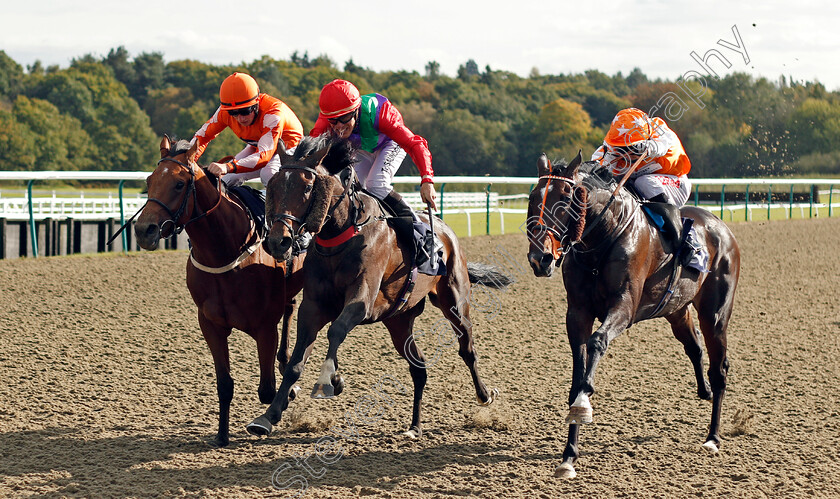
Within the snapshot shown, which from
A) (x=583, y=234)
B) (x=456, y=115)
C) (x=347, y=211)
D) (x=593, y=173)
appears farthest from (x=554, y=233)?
(x=456, y=115)

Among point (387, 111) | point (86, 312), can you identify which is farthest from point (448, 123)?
point (387, 111)

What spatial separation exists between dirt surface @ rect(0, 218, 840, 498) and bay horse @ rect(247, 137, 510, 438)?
0.44 m

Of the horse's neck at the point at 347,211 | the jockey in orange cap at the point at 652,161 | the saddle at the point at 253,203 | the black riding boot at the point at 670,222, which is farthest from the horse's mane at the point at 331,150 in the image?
the black riding boot at the point at 670,222

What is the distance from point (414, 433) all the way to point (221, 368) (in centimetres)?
111

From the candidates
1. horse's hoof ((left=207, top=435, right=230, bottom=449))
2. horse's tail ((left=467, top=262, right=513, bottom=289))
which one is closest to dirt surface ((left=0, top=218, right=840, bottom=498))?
horse's hoof ((left=207, top=435, right=230, bottom=449))

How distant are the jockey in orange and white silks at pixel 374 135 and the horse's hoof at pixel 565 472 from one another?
1.51 m

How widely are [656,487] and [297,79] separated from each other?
55621 millimetres

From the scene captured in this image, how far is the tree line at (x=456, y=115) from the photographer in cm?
1410

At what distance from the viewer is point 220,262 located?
4219 mm

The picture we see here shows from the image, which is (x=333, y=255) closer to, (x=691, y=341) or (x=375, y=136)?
(x=375, y=136)

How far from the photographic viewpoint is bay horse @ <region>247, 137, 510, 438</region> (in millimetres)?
3664

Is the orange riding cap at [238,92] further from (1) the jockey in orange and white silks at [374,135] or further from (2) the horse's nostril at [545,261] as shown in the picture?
(2) the horse's nostril at [545,261]

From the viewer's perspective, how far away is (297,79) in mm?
57125

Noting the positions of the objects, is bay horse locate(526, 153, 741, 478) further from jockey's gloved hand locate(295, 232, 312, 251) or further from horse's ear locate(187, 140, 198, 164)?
horse's ear locate(187, 140, 198, 164)
